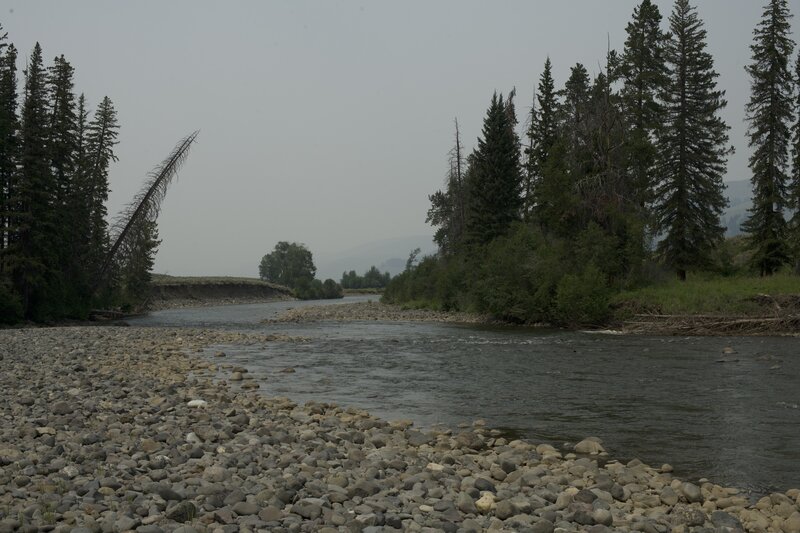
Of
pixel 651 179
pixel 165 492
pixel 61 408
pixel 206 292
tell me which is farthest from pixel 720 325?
pixel 206 292

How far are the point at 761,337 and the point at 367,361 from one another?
16.6m

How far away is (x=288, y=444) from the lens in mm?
8594

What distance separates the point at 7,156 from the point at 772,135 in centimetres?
4430

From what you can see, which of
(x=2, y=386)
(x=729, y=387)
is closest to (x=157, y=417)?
(x=2, y=386)

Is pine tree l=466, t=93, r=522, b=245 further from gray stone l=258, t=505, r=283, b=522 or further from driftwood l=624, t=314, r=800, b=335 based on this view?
gray stone l=258, t=505, r=283, b=522

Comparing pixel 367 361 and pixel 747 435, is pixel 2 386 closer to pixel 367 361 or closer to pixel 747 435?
pixel 367 361

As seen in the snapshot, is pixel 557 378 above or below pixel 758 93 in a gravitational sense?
below

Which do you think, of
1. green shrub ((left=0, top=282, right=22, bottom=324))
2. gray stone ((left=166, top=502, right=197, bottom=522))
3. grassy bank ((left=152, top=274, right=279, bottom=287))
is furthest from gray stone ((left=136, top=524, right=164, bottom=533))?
grassy bank ((left=152, top=274, right=279, bottom=287))

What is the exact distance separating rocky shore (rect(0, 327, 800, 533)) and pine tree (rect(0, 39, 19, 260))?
87.4ft

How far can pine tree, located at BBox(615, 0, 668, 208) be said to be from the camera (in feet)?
131

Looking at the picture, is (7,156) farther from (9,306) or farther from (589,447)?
(589,447)

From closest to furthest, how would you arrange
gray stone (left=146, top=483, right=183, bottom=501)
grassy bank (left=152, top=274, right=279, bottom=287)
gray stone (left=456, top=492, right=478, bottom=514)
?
gray stone (left=146, top=483, right=183, bottom=501), gray stone (left=456, top=492, right=478, bottom=514), grassy bank (left=152, top=274, right=279, bottom=287)

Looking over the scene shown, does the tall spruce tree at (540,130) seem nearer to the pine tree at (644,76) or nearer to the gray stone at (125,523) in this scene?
the pine tree at (644,76)

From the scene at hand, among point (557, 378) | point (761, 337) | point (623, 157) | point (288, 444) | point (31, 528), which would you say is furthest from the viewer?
point (623, 157)
